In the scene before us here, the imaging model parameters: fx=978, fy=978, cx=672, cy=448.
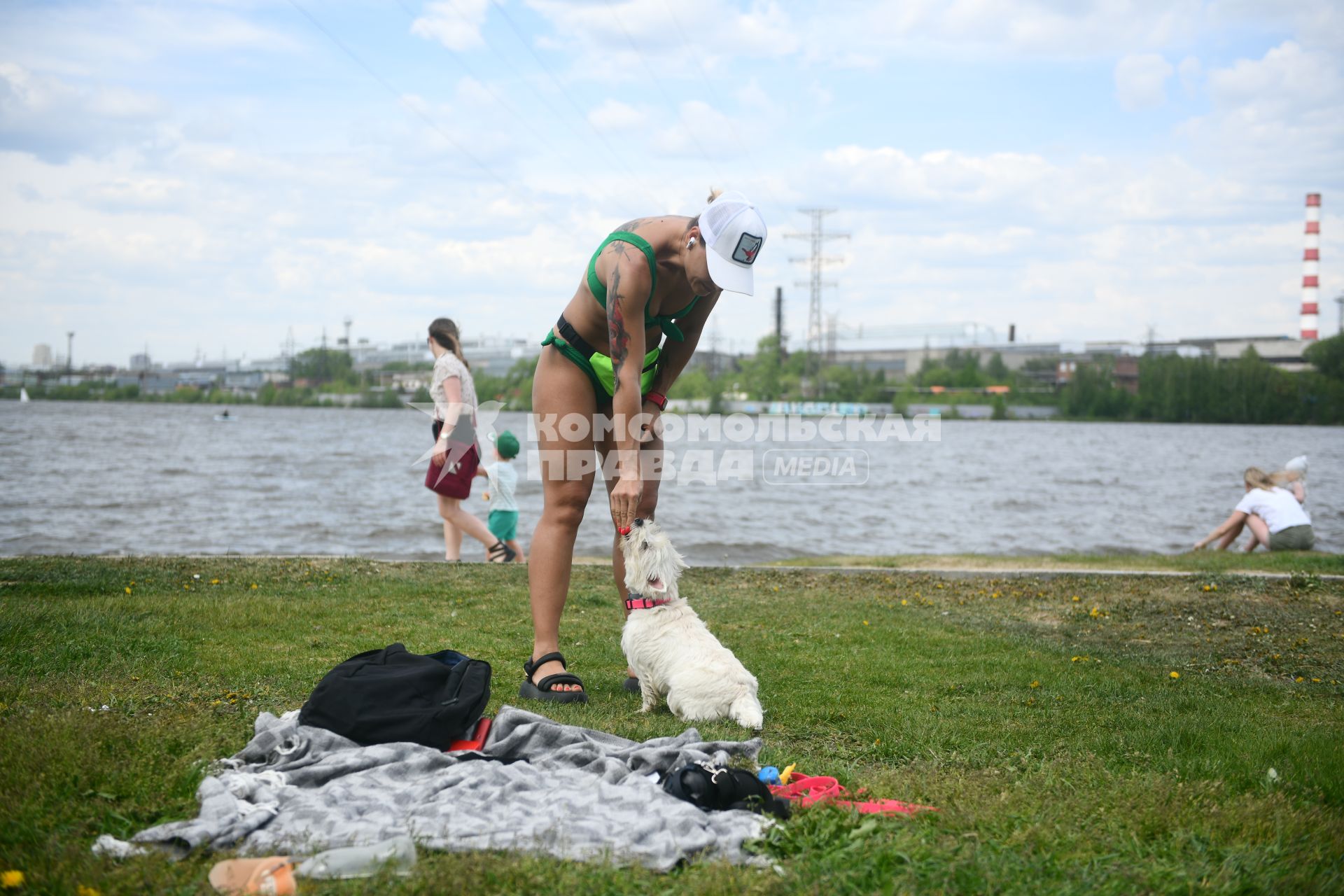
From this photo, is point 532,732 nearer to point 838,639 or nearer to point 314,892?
point 314,892

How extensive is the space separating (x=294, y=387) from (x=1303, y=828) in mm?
137845

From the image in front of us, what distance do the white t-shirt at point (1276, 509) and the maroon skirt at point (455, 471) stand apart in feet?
34.6

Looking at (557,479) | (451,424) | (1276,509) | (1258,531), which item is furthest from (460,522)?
A: (1276,509)

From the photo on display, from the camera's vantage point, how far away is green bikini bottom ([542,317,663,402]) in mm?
5090

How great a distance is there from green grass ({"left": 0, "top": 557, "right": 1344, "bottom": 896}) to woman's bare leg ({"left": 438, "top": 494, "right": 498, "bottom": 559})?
1270 mm

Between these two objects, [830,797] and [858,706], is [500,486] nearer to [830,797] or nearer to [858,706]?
[858,706]

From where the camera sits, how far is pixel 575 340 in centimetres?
509

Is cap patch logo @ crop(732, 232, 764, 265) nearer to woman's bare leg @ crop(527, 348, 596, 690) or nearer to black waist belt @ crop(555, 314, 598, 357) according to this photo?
black waist belt @ crop(555, 314, 598, 357)

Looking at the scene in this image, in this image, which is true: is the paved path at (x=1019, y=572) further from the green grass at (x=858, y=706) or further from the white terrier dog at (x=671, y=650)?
the white terrier dog at (x=671, y=650)

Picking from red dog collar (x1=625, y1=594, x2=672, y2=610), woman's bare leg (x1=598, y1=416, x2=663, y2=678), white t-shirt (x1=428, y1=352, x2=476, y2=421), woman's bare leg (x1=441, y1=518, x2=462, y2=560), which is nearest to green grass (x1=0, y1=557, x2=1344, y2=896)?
red dog collar (x1=625, y1=594, x2=672, y2=610)

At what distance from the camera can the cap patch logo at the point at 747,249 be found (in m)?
4.62

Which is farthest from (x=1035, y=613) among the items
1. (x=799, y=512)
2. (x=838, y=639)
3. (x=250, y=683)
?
(x=799, y=512)

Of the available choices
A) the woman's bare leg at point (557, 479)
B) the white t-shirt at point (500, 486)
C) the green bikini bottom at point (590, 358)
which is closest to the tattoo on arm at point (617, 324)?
the green bikini bottom at point (590, 358)

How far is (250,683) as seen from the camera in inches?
185
